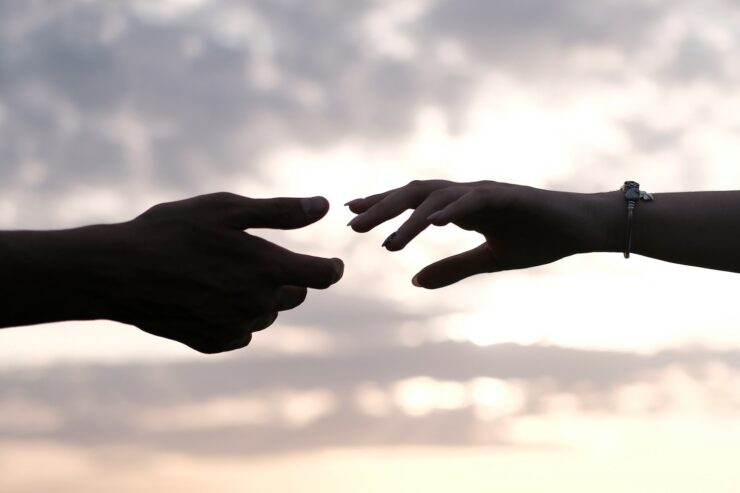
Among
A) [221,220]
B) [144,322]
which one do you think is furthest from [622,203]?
[144,322]

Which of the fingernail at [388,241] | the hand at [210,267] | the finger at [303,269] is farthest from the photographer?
the finger at [303,269]

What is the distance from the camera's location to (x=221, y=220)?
5410 millimetres

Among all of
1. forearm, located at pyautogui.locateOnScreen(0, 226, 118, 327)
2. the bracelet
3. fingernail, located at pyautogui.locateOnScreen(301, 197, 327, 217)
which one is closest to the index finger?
fingernail, located at pyautogui.locateOnScreen(301, 197, 327, 217)

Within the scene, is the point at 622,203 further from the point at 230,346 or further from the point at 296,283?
the point at 230,346

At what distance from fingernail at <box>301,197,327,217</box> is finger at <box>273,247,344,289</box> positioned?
33cm

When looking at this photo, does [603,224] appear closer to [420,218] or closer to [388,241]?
[420,218]

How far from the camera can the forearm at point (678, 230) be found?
19.7 ft

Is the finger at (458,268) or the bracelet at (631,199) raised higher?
the bracelet at (631,199)

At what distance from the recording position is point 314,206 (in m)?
5.42

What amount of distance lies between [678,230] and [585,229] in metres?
0.72

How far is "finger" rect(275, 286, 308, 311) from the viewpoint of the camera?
5.75 m

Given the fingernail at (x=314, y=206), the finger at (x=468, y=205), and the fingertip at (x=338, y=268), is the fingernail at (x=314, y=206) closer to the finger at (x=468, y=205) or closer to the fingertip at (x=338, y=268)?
the fingertip at (x=338, y=268)

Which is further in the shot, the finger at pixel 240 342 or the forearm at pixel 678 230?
the forearm at pixel 678 230

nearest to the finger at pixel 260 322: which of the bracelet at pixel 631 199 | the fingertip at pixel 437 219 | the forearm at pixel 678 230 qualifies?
the fingertip at pixel 437 219
